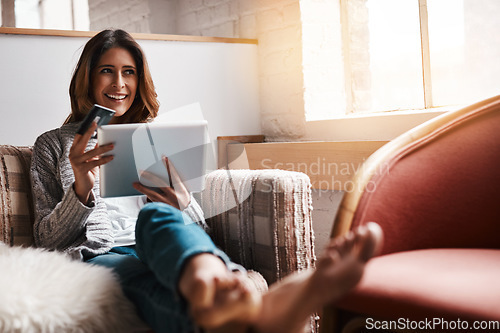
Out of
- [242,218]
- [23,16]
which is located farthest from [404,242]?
[23,16]

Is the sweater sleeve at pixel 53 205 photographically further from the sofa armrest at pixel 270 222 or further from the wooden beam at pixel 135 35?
the wooden beam at pixel 135 35

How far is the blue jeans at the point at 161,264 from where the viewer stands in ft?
2.81

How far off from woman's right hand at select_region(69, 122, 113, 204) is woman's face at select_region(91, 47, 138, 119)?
1.13ft

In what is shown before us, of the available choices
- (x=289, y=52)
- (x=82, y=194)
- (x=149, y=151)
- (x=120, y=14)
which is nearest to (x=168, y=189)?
(x=149, y=151)

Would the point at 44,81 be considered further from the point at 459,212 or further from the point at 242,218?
the point at 459,212

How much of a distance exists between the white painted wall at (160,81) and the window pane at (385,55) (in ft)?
1.54

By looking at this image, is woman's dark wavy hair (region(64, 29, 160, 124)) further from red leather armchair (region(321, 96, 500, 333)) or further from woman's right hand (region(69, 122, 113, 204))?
red leather armchair (region(321, 96, 500, 333))

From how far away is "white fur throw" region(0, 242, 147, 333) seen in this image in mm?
857

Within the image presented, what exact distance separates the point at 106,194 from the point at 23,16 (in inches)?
149

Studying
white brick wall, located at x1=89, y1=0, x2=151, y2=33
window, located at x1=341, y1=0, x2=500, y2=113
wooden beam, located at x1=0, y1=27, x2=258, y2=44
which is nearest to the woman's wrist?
wooden beam, located at x1=0, y1=27, x2=258, y2=44

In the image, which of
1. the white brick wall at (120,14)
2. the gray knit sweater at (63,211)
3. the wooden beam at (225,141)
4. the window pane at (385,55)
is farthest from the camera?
the white brick wall at (120,14)

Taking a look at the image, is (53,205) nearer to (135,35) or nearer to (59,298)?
(59,298)

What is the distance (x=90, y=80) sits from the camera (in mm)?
1504

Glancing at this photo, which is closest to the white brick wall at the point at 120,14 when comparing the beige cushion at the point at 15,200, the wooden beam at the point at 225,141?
the wooden beam at the point at 225,141
